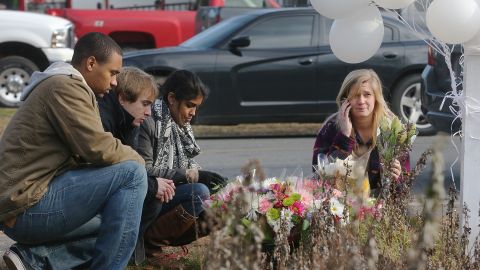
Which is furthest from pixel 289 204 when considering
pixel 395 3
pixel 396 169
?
pixel 395 3

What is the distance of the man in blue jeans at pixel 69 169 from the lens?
190 inches

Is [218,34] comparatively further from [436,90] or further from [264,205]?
[264,205]

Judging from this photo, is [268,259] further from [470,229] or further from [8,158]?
[8,158]

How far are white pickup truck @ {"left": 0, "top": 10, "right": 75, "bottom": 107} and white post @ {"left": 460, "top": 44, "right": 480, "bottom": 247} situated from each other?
36.6 feet

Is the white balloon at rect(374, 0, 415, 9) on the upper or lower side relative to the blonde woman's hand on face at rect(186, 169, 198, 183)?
upper

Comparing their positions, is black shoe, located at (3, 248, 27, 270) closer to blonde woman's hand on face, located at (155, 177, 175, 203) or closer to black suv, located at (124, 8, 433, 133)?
blonde woman's hand on face, located at (155, 177, 175, 203)

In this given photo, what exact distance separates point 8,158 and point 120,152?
1.65ft

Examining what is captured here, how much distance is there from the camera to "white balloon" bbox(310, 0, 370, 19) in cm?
525

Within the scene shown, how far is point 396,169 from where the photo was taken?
5.75m

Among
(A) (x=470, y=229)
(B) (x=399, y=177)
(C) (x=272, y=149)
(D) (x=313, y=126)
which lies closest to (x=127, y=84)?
(B) (x=399, y=177)

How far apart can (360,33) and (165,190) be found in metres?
1.25

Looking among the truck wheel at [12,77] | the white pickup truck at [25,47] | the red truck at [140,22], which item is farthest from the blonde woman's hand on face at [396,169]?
the red truck at [140,22]

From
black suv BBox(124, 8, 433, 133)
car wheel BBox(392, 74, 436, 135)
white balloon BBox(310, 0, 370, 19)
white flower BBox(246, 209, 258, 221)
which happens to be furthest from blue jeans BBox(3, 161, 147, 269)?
car wheel BBox(392, 74, 436, 135)

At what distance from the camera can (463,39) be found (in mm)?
5047
